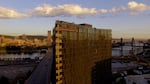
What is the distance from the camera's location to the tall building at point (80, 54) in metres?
20.4

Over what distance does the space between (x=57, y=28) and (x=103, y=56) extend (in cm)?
1427

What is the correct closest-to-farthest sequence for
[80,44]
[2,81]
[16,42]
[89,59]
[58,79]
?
[58,79]
[80,44]
[89,59]
[2,81]
[16,42]

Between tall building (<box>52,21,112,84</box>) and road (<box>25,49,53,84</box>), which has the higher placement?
tall building (<box>52,21,112,84</box>)

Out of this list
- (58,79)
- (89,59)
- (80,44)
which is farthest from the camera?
(89,59)

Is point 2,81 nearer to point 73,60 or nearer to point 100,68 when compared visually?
point 100,68

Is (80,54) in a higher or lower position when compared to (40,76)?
higher

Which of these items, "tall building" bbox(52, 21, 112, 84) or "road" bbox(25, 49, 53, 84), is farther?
"road" bbox(25, 49, 53, 84)

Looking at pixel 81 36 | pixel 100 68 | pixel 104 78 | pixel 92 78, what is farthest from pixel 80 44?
pixel 104 78

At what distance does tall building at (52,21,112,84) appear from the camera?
2038cm

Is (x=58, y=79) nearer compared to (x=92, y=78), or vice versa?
(x=58, y=79)

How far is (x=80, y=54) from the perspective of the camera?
25.5 metres

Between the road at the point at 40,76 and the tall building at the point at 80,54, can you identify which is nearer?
the tall building at the point at 80,54

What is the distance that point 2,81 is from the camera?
38.5 m

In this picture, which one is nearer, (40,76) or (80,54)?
(80,54)
